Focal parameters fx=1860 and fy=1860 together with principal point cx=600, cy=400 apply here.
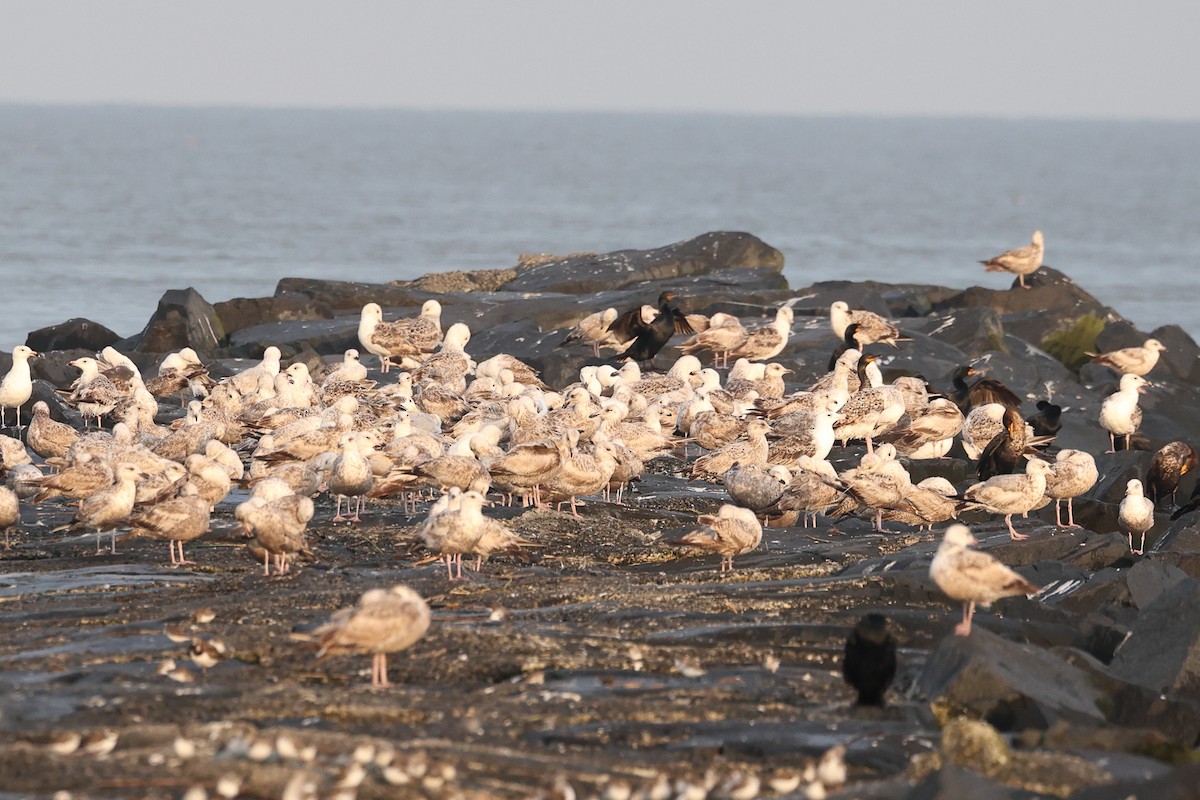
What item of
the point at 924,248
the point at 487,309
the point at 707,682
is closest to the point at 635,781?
the point at 707,682

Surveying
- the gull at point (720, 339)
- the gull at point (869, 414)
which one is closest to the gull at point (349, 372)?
the gull at point (720, 339)

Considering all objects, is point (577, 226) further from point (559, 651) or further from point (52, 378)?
point (559, 651)

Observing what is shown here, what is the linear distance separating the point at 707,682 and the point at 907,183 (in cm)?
11693

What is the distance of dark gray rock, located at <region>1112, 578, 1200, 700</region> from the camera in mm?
10430

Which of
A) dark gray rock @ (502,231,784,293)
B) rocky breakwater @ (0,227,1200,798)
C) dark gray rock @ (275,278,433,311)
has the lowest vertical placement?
rocky breakwater @ (0,227,1200,798)

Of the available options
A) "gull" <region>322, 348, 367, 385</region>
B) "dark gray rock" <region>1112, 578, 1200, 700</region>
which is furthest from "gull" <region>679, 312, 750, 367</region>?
"dark gray rock" <region>1112, 578, 1200, 700</region>

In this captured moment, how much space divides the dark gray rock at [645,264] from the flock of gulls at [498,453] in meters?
8.10

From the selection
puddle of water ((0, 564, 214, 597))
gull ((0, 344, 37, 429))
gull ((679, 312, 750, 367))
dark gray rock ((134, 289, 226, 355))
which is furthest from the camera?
dark gray rock ((134, 289, 226, 355))

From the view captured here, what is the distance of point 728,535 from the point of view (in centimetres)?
1291

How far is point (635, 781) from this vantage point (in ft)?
27.8

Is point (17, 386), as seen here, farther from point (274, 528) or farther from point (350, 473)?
point (274, 528)

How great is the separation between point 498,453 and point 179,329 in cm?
1159

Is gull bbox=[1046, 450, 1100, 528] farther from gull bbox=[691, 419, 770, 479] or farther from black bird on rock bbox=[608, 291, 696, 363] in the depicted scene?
black bird on rock bbox=[608, 291, 696, 363]

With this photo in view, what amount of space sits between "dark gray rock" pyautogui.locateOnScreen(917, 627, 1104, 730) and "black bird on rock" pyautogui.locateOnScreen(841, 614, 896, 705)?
28 centimetres
